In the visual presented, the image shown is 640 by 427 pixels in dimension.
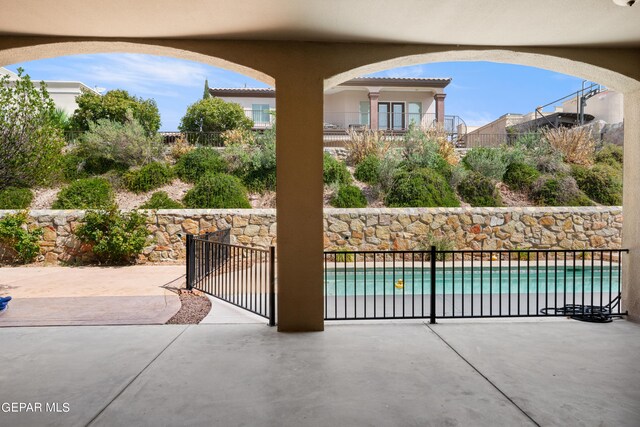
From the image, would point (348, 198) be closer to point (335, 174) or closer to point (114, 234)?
point (335, 174)

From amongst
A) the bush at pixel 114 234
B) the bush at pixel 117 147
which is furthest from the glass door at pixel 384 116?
the bush at pixel 114 234

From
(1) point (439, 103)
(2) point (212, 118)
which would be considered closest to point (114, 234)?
(2) point (212, 118)

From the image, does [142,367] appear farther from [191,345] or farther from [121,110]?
[121,110]

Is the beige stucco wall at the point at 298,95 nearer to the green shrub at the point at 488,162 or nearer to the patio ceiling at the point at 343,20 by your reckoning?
the patio ceiling at the point at 343,20

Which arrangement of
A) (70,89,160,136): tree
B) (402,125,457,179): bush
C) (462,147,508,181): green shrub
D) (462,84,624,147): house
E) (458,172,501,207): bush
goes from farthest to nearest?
(462,84,624,147): house
(70,89,160,136): tree
(462,147,508,181): green shrub
(402,125,457,179): bush
(458,172,501,207): bush

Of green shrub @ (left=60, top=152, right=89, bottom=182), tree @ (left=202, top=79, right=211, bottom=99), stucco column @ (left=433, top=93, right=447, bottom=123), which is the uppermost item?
tree @ (left=202, top=79, right=211, bottom=99)

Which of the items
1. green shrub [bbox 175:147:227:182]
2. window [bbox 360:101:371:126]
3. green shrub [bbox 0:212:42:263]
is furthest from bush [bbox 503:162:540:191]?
green shrub [bbox 0:212:42:263]

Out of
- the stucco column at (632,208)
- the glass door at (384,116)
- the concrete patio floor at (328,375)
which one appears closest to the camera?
the concrete patio floor at (328,375)

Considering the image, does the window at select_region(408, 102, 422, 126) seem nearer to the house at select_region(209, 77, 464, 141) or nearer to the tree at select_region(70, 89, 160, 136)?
the house at select_region(209, 77, 464, 141)

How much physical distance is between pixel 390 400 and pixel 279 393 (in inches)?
33.9

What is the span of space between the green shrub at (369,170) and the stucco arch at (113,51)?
25.6ft

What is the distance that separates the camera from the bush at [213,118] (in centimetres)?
1825

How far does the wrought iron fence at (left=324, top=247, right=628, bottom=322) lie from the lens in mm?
5285
